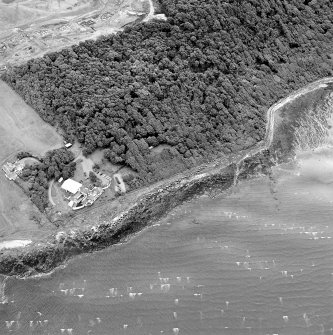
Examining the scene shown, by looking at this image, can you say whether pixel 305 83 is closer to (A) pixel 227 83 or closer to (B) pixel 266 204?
(A) pixel 227 83

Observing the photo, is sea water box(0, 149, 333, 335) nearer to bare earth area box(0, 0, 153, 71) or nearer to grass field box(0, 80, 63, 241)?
grass field box(0, 80, 63, 241)

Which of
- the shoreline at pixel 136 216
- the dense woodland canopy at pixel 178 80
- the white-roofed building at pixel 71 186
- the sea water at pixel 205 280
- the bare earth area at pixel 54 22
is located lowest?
the sea water at pixel 205 280

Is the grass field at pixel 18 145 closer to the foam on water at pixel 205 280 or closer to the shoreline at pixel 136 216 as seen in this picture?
the shoreline at pixel 136 216

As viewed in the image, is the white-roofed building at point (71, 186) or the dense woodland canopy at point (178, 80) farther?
the dense woodland canopy at point (178, 80)

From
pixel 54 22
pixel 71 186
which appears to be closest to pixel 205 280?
pixel 71 186

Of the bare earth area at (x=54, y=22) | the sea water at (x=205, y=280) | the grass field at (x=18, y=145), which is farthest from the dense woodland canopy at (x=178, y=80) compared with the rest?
the sea water at (x=205, y=280)

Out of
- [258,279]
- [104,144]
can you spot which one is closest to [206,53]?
[104,144]
